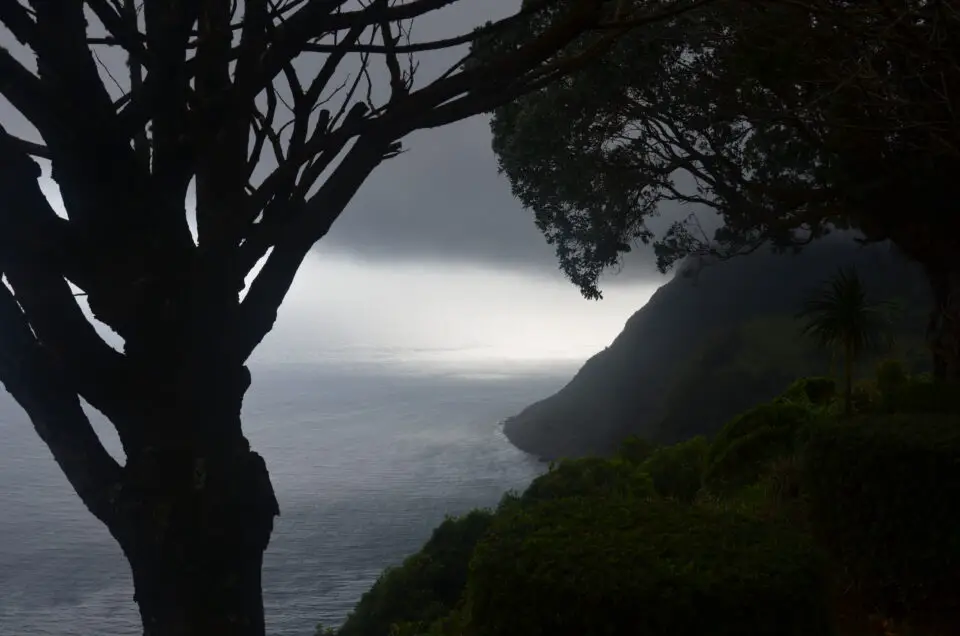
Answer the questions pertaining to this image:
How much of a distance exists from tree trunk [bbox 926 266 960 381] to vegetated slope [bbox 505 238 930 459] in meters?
61.4

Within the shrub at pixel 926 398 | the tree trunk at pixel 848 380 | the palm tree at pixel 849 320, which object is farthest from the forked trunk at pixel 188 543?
the palm tree at pixel 849 320

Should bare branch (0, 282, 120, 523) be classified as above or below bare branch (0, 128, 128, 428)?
below

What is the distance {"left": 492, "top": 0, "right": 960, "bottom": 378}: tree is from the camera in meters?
11.1

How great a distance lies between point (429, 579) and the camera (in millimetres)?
26234

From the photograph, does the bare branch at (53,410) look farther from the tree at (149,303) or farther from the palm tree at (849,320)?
the palm tree at (849,320)

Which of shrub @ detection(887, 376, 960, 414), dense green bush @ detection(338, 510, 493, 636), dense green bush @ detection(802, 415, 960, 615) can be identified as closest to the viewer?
dense green bush @ detection(802, 415, 960, 615)

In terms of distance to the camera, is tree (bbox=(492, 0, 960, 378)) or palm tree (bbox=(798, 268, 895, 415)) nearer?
tree (bbox=(492, 0, 960, 378))

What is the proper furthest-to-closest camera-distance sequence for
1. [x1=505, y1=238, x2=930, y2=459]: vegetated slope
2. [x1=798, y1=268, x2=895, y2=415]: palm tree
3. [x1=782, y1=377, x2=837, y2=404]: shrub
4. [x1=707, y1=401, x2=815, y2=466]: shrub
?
[x1=505, y1=238, x2=930, y2=459]: vegetated slope, [x1=782, y1=377, x2=837, y2=404]: shrub, [x1=798, y1=268, x2=895, y2=415]: palm tree, [x1=707, y1=401, x2=815, y2=466]: shrub

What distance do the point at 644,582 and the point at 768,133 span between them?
13305 millimetres

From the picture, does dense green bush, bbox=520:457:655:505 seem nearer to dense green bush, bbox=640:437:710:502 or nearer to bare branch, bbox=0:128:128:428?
dense green bush, bbox=640:437:710:502

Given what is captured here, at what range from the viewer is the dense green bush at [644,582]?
4.23 m

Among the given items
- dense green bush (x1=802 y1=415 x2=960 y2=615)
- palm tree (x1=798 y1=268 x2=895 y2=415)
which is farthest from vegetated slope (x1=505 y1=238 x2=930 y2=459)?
dense green bush (x1=802 y1=415 x2=960 y2=615)

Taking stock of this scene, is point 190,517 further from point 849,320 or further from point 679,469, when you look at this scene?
point 849,320

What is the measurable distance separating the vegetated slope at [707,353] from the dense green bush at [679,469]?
202ft
